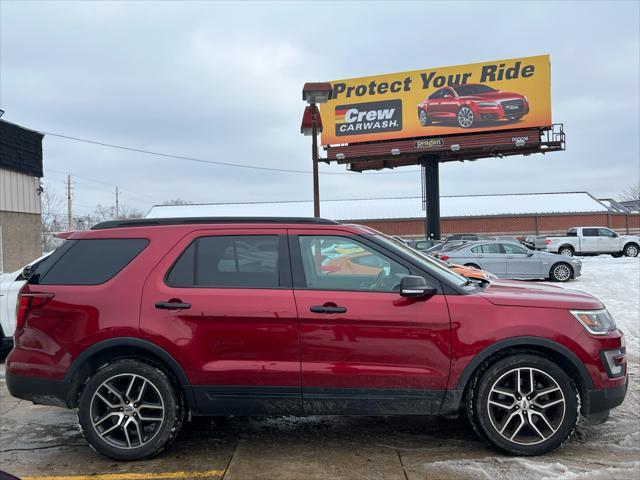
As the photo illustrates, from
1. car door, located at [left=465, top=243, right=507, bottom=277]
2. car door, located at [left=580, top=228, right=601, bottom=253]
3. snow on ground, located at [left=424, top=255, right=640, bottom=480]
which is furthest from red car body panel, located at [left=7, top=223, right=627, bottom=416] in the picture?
car door, located at [left=580, top=228, right=601, bottom=253]

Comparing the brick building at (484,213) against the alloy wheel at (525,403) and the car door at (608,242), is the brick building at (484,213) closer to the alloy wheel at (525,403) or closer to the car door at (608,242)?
the car door at (608,242)

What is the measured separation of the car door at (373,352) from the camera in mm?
3842

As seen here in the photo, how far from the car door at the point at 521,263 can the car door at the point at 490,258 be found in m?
0.17

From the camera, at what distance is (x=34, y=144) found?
1484 centimetres

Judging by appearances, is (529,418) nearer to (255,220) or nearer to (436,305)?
(436,305)

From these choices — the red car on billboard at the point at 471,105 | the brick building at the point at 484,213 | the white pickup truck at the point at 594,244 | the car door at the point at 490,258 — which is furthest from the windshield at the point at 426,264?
the brick building at the point at 484,213

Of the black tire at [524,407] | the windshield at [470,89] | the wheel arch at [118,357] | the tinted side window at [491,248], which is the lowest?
the black tire at [524,407]

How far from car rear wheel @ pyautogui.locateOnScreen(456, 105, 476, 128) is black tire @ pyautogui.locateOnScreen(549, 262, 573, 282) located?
14.9 metres

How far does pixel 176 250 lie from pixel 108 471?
1.70 meters

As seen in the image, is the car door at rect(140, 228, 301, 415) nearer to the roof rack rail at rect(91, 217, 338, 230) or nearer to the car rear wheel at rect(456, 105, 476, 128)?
the roof rack rail at rect(91, 217, 338, 230)

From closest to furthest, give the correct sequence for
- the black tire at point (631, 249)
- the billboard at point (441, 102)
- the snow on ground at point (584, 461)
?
the snow on ground at point (584, 461) → the black tire at point (631, 249) → the billboard at point (441, 102)

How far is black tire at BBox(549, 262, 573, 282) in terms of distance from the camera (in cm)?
1639

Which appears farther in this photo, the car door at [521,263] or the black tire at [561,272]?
the car door at [521,263]

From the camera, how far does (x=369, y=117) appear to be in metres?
31.1
